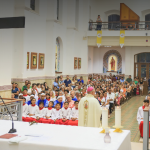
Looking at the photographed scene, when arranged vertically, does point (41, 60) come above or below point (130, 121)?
above

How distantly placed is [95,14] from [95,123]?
2050 centimetres

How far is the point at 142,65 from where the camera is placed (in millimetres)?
25391

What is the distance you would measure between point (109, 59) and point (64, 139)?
24.8 m

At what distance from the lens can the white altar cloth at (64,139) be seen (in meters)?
3.55

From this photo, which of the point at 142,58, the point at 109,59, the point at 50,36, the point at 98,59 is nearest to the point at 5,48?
the point at 50,36

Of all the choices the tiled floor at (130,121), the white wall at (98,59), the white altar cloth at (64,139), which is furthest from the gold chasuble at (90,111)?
the white wall at (98,59)

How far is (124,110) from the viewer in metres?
13.4

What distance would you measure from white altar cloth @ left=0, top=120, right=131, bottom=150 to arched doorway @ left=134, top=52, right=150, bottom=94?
71.7ft

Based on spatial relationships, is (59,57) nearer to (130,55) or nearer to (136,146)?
(130,55)

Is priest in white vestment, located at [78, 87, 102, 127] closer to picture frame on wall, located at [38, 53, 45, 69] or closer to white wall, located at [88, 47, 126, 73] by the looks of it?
picture frame on wall, located at [38, 53, 45, 69]

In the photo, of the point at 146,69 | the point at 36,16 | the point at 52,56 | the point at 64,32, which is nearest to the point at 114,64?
the point at 146,69

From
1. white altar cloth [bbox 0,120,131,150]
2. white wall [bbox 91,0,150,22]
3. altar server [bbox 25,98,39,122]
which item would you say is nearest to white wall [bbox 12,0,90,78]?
white wall [bbox 91,0,150,22]

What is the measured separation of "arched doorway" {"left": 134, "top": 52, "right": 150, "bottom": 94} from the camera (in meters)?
25.2

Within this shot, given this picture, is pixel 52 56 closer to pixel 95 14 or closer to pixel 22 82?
pixel 22 82
